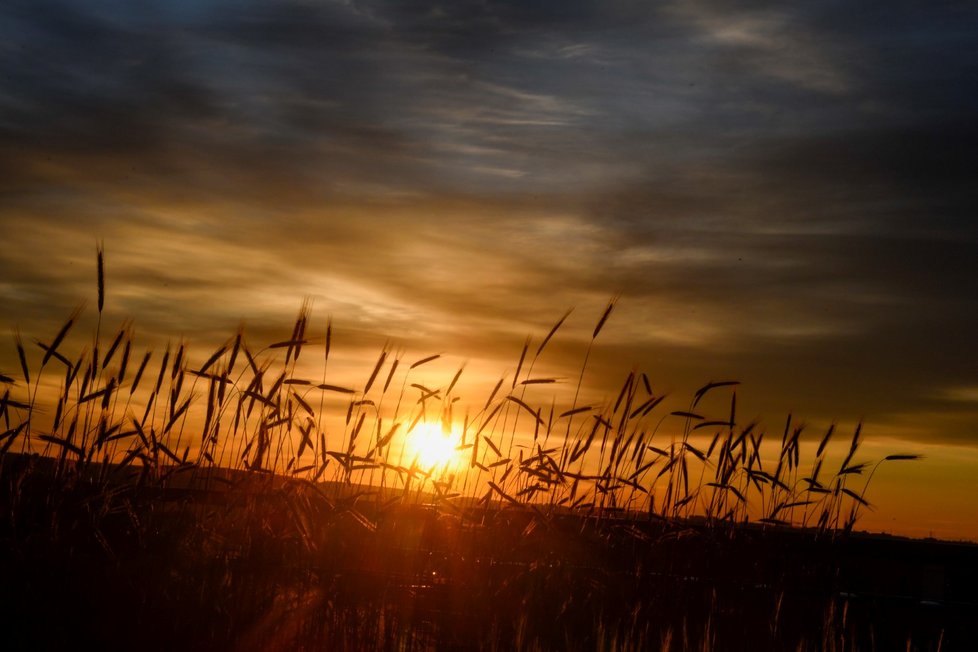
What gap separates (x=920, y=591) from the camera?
372 inches

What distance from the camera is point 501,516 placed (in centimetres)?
809

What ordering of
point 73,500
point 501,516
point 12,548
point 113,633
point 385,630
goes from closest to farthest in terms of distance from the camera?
1. point 113,633
2. point 385,630
3. point 12,548
4. point 73,500
5. point 501,516

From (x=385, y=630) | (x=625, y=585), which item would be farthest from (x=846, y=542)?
(x=385, y=630)

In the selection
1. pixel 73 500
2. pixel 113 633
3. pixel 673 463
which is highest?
pixel 673 463

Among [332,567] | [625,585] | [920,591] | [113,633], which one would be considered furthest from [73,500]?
[920,591]

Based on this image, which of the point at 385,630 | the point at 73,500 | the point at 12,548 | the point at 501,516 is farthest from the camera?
the point at 501,516

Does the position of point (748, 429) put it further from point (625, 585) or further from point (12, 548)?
point (12, 548)

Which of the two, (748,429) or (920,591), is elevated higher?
(748,429)

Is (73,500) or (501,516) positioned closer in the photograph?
(73,500)

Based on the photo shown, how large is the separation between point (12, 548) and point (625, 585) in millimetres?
4388

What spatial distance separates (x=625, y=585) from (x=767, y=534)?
7.88ft

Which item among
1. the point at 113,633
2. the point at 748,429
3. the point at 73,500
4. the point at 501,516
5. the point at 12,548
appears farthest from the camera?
the point at 748,429

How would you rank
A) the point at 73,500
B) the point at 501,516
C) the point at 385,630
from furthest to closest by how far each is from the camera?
the point at 501,516 < the point at 73,500 < the point at 385,630

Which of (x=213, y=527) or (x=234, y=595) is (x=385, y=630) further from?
(x=213, y=527)
